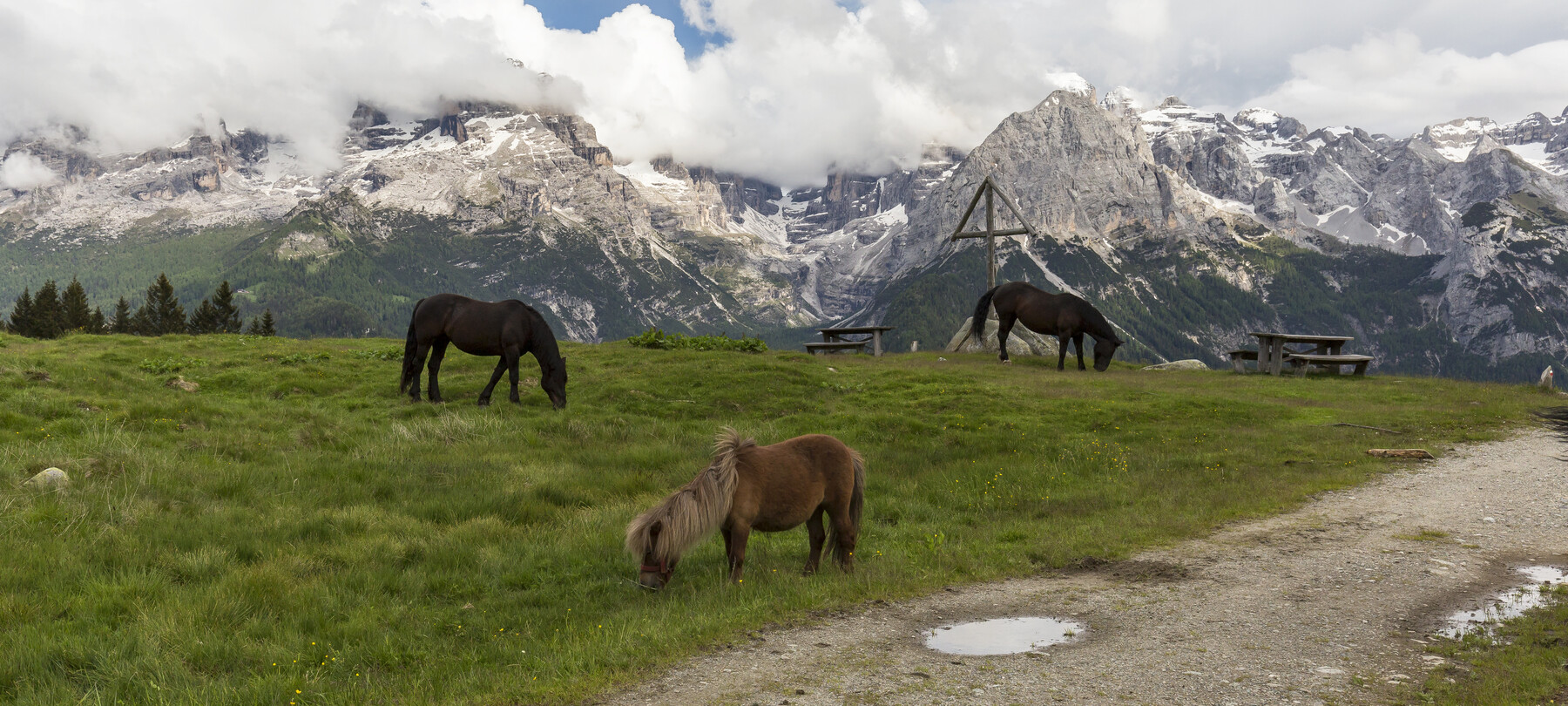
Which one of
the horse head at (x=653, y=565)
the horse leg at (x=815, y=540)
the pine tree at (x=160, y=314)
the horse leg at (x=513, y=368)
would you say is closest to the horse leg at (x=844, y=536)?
the horse leg at (x=815, y=540)

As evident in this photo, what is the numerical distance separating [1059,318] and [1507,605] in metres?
25.3

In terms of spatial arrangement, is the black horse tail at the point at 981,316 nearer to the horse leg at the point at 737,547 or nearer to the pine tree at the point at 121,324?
the horse leg at the point at 737,547

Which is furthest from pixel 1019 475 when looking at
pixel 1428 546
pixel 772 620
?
pixel 772 620

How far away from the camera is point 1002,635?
7.42 meters

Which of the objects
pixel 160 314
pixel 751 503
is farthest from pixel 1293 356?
pixel 160 314

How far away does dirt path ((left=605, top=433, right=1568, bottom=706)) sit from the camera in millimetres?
6004

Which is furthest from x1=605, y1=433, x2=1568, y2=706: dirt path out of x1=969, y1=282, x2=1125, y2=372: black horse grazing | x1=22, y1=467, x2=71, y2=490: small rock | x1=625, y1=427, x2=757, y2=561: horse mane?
x1=969, y1=282, x2=1125, y2=372: black horse grazing

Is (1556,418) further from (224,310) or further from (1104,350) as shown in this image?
(224,310)

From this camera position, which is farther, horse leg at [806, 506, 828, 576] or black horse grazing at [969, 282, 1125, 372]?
black horse grazing at [969, 282, 1125, 372]

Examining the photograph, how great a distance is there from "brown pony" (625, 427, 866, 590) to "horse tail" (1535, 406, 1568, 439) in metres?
19.2

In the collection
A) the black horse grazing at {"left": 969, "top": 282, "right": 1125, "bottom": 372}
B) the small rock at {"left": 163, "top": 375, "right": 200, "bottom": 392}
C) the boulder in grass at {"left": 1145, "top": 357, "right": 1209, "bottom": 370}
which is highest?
the black horse grazing at {"left": 969, "top": 282, "right": 1125, "bottom": 372}

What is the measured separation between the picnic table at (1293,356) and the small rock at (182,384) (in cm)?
3538

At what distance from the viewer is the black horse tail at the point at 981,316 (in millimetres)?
36575

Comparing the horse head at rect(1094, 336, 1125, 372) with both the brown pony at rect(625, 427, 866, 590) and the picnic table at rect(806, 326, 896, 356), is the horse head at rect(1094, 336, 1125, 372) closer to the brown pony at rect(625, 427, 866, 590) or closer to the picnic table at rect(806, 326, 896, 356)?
the picnic table at rect(806, 326, 896, 356)
